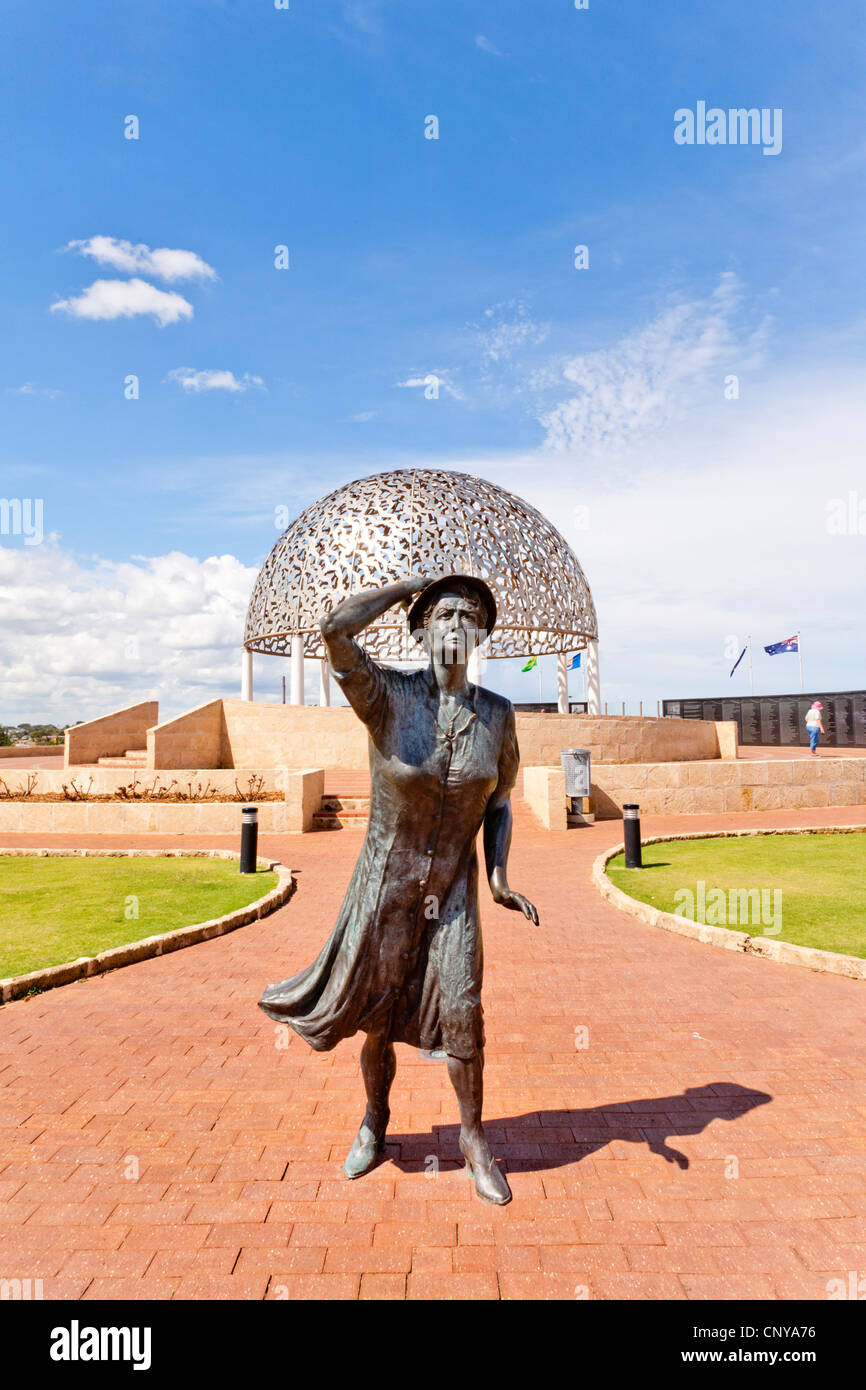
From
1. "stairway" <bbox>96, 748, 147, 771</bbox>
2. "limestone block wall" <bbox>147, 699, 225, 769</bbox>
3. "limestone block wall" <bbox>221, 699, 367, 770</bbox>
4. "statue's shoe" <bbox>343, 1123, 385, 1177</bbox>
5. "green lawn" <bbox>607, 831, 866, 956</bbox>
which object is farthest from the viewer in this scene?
"stairway" <bbox>96, 748, 147, 771</bbox>

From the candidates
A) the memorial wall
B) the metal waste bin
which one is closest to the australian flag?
the memorial wall

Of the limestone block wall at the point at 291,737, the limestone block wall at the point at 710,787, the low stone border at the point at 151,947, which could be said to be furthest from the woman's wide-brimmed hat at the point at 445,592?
the limestone block wall at the point at 291,737

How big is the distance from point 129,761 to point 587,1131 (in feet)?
60.4

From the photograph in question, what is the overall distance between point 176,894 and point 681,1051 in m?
5.63

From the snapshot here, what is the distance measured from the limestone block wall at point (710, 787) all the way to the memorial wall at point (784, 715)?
1600 centimetres

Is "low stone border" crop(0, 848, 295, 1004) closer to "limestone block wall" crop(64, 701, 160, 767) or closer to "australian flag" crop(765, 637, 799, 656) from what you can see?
"limestone block wall" crop(64, 701, 160, 767)

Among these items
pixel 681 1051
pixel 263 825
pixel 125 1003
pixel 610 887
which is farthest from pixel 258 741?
pixel 681 1051

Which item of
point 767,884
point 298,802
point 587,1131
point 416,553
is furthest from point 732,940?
point 416,553

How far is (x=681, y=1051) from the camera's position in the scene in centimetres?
438

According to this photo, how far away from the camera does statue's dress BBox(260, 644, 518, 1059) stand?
285cm

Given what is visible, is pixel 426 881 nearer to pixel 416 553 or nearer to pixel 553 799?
pixel 553 799

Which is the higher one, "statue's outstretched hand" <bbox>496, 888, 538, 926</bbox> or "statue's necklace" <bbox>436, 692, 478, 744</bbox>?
"statue's necklace" <bbox>436, 692, 478, 744</bbox>

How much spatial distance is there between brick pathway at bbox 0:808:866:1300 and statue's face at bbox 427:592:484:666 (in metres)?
2.06

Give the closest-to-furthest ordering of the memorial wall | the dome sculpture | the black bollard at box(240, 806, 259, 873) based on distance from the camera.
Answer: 1. the black bollard at box(240, 806, 259, 873)
2. the dome sculpture
3. the memorial wall
